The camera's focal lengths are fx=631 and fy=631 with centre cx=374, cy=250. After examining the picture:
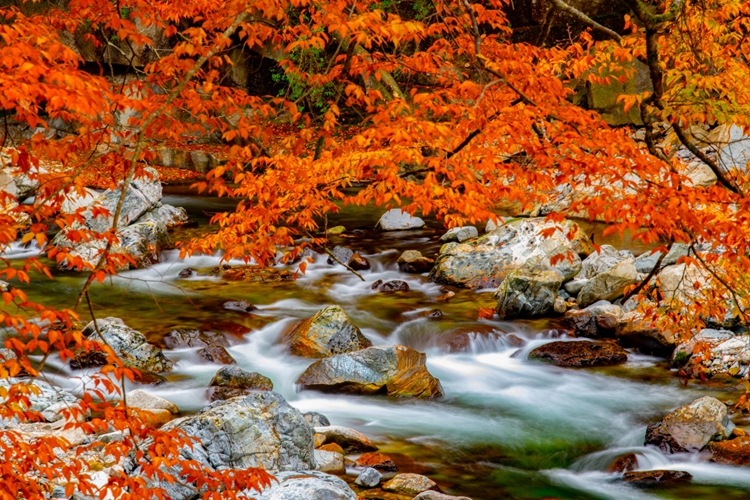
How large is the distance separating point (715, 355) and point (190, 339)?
6993 mm

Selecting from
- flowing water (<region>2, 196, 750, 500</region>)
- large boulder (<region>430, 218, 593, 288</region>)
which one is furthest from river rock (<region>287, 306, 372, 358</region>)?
large boulder (<region>430, 218, 593, 288</region>)

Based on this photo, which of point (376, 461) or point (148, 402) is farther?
point (148, 402)

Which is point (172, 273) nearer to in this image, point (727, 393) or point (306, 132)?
point (306, 132)

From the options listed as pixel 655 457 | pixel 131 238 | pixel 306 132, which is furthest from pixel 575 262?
pixel 131 238

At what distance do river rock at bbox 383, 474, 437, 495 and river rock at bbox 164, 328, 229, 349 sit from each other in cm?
429

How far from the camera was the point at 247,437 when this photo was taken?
197 inches

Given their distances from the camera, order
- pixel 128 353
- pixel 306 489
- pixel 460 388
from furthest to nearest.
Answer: pixel 460 388
pixel 128 353
pixel 306 489

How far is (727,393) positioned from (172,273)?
970cm

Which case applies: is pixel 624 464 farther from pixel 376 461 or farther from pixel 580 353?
pixel 580 353

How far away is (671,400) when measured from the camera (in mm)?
7613

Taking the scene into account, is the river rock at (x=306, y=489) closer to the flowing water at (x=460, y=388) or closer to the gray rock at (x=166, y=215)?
the flowing water at (x=460, y=388)

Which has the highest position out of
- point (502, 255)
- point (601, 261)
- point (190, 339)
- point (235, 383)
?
point (601, 261)

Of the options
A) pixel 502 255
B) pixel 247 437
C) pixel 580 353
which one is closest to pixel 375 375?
pixel 247 437

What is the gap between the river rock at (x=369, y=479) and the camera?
5.34 meters
